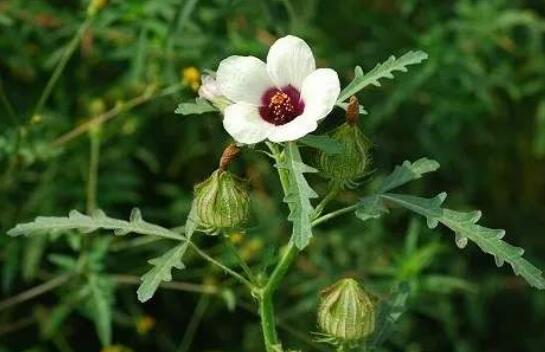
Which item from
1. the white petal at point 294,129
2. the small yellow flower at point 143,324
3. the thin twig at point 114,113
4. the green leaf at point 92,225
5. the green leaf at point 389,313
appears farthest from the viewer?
the small yellow flower at point 143,324

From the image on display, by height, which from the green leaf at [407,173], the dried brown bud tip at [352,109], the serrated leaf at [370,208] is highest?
the dried brown bud tip at [352,109]

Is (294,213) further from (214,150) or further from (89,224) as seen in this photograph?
(214,150)

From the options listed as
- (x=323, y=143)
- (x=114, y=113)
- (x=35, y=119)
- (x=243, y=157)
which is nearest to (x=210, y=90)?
(x=323, y=143)

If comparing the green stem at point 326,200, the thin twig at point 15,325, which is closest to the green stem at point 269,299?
the green stem at point 326,200

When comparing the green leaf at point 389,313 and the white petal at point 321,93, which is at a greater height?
the white petal at point 321,93

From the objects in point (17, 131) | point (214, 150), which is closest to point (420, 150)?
point (214, 150)

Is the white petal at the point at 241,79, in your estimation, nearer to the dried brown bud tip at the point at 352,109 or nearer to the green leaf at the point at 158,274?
the dried brown bud tip at the point at 352,109

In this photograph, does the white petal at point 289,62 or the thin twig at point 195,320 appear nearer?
the white petal at point 289,62

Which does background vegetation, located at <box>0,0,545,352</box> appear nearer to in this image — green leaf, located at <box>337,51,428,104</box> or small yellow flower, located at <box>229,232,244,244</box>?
small yellow flower, located at <box>229,232,244,244</box>
